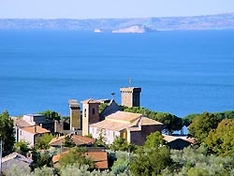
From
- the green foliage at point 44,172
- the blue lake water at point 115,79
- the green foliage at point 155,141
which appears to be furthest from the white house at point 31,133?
the blue lake water at point 115,79

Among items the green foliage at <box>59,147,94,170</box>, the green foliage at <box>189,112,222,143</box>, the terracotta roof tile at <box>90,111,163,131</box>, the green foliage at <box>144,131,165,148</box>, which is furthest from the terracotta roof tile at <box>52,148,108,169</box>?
the terracotta roof tile at <box>90,111,163,131</box>

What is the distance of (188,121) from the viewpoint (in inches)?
1558

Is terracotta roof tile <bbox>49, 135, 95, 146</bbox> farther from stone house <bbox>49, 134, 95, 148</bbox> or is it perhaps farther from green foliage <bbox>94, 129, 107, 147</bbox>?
green foliage <bbox>94, 129, 107, 147</bbox>

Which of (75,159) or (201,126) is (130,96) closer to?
(201,126)

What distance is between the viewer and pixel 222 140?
86.6ft

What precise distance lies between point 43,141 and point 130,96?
13115 mm

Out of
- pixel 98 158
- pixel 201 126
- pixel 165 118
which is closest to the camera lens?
pixel 98 158

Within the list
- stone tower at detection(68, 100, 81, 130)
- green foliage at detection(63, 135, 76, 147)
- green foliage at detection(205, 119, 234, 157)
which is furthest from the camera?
stone tower at detection(68, 100, 81, 130)

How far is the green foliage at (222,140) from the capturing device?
25.9 metres

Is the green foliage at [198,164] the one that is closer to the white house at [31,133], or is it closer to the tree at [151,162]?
the tree at [151,162]

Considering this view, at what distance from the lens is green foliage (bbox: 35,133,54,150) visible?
27780 mm

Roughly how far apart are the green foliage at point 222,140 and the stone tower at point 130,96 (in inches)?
531

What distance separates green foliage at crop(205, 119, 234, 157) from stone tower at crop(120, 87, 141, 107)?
13477 millimetres

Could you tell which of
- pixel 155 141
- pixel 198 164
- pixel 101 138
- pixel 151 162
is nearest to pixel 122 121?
pixel 101 138
